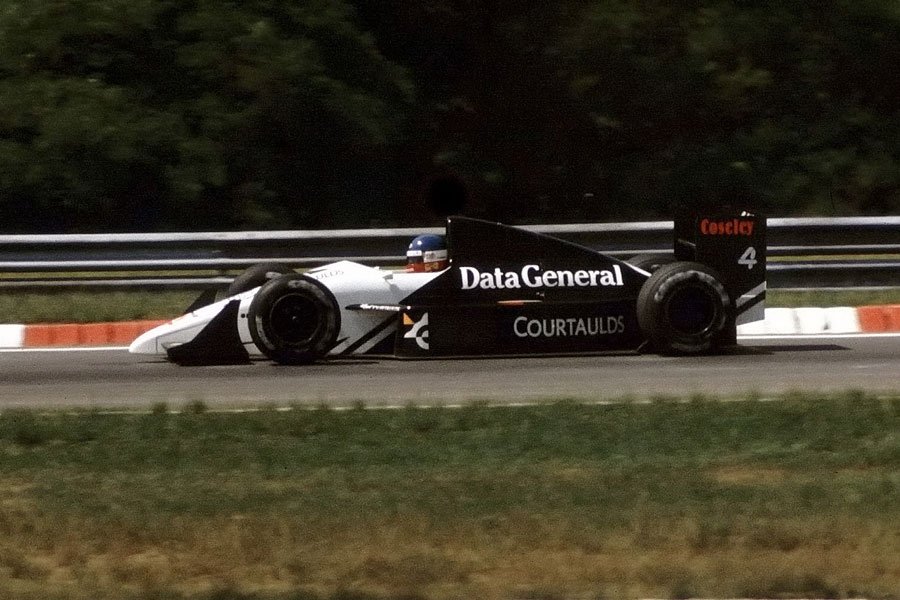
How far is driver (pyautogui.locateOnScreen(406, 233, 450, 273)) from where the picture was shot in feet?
39.2

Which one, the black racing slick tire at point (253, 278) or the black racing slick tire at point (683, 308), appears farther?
the black racing slick tire at point (253, 278)

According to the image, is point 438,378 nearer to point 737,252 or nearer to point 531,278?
point 531,278

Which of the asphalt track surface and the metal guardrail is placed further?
the metal guardrail

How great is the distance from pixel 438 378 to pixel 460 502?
409cm

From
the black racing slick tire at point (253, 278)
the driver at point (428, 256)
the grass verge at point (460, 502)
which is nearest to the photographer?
the grass verge at point (460, 502)

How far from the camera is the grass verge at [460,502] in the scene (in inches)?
237

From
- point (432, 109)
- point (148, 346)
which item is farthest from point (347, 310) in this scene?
point (432, 109)

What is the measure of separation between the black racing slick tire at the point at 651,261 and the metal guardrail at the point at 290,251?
230 cm

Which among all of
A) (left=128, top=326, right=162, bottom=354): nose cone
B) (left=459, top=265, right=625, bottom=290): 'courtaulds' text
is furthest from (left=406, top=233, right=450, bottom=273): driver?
(left=128, top=326, right=162, bottom=354): nose cone

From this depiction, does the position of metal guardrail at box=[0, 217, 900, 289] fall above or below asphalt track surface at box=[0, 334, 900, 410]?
above

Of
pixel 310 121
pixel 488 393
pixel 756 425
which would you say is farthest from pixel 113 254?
pixel 756 425

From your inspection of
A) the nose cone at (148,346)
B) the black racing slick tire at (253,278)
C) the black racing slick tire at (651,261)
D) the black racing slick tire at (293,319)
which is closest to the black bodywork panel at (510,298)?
the black racing slick tire at (293,319)

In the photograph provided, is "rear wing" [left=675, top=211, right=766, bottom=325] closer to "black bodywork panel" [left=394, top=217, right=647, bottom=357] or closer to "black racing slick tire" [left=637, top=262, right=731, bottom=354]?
"black racing slick tire" [left=637, top=262, right=731, bottom=354]

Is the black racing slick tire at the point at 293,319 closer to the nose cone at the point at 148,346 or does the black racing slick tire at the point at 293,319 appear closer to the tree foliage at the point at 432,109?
the nose cone at the point at 148,346
